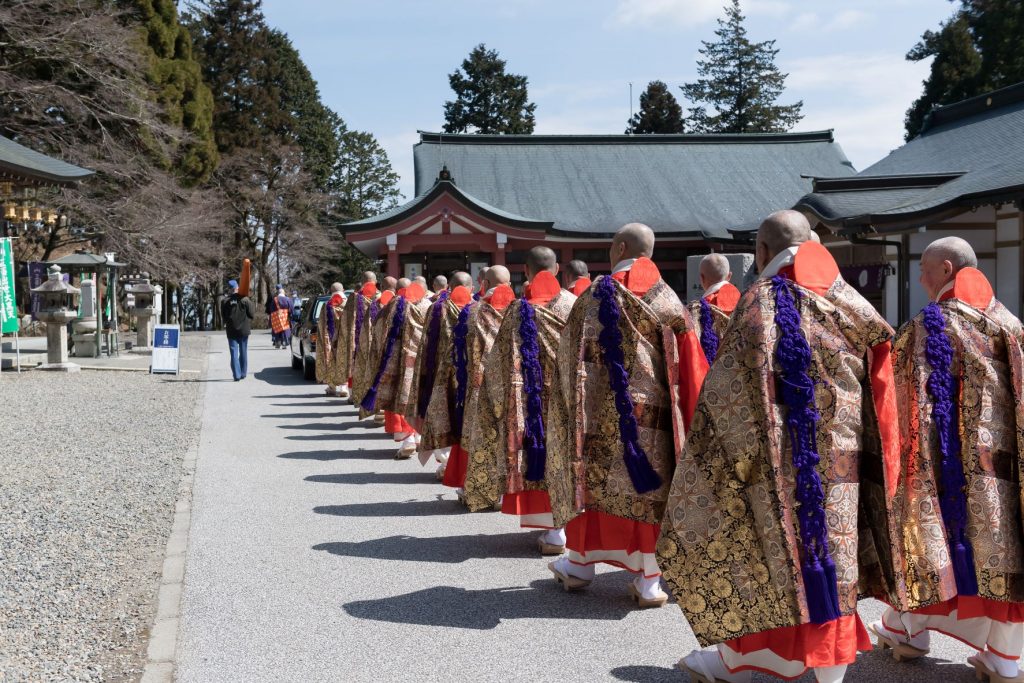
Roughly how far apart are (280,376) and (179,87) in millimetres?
17941

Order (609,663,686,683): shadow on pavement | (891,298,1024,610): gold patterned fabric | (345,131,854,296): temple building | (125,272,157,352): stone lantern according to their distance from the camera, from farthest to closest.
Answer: (125,272,157,352): stone lantern → (345,131,854,296): temple building → (609,663,686,683): shadow on pavement → (891,298,1024,610): gold patterned fabric

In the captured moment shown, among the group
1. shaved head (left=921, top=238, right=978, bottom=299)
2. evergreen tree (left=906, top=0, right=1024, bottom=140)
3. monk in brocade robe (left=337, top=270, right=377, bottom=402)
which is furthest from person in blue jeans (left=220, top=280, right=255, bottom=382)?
evergreen tree (left=906, top=0, right=1024, bottom=140)

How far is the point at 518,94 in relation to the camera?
54906mm

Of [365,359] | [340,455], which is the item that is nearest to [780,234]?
[340,455]

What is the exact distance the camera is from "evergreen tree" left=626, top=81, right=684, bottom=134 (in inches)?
2205

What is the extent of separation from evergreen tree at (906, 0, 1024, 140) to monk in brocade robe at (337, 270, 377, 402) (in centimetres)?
2681

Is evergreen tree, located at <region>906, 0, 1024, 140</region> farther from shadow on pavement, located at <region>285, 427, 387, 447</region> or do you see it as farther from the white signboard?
shadow on pavement, located at <region>285, 427, 387, 447</region>

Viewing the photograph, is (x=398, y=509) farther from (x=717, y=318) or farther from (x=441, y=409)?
(x=717, y=318)

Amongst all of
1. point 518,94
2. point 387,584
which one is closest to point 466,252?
point 387,584

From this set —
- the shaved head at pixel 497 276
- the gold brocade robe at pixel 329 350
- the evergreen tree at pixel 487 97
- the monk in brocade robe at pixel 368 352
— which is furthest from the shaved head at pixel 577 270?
the evergreen tree at pixel 487 97

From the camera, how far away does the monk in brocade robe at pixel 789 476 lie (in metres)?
3.42

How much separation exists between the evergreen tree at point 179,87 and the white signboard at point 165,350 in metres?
13.5

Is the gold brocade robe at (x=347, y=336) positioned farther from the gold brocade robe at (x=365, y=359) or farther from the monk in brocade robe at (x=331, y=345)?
the gold brocade robe at (x=365, y=359)

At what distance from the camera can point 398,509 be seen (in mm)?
7281
